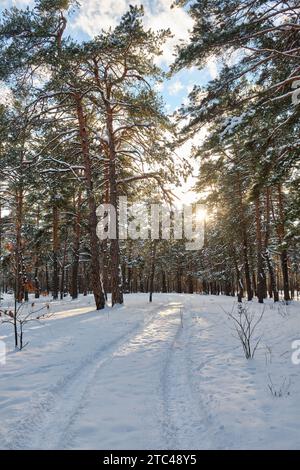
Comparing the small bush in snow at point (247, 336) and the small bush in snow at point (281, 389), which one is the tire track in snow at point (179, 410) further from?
the small bush in snow at point (247, 336)

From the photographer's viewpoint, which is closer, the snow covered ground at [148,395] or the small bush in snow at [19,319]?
the snow covered ground at [148,395]

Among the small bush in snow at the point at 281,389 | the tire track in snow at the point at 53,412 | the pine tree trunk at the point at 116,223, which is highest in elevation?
the pine tree trunk at the point at 116,223

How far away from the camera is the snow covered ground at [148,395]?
11.6 feet

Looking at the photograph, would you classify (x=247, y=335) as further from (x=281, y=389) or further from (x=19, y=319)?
(x=19, y=319)

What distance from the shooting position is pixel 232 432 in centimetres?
362

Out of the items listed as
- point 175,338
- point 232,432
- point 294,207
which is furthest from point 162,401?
point 294,207

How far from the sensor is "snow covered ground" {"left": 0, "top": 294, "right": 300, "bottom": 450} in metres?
3.54

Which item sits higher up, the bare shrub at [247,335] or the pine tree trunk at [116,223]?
the pine tree trunk at [116,223]

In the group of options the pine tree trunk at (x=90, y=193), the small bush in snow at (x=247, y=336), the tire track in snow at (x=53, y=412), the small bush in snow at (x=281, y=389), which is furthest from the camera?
the pine tree trunk at (x=90, y=193)

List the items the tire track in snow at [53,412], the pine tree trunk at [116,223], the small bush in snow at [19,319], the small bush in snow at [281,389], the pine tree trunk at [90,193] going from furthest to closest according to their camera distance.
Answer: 1. the pine tree trunk at [116,223]
2. the pine tree trunk at [90,193]
3. the small bush in snow at [19,319]
4. the small bush in snow at [281,389]
5. the tire track in snow at [53,412]

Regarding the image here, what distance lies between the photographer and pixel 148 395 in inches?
187

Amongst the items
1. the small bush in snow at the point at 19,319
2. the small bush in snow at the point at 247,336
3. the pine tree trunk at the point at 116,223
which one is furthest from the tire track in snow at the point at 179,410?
the pine tree trunk at the point at 116,223

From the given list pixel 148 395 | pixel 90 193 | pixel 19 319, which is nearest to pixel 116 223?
pixel 90 193

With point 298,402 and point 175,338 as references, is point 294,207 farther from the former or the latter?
point 298,402
